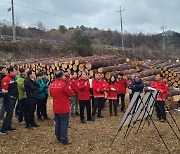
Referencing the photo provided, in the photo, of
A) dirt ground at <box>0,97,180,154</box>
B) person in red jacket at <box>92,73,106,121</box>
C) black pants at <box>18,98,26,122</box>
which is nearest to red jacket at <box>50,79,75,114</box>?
dirt ground at <box>0,97,180,154</box>

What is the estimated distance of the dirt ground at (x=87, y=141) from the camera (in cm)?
718

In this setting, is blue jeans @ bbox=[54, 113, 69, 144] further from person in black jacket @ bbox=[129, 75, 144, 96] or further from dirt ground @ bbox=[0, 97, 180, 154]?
person in black jacket @ bbox=[129, 75, 144, 96]

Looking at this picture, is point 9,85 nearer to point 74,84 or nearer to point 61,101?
point 61,101

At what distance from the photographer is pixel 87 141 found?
789 cm

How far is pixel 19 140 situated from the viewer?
312 inches

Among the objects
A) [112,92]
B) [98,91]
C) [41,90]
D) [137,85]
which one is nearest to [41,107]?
[41,90]

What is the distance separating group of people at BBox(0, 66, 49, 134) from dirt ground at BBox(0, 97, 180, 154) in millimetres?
359

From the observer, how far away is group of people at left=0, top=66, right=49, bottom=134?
8.32 meters

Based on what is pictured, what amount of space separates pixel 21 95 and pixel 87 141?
2.93 metres

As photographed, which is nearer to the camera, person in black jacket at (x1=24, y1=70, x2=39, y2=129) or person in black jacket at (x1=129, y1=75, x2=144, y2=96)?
person in black jacket at (x1=24, y1=70, x2=39, y2=129)

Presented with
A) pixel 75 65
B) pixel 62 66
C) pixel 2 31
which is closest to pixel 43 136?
pixel 75 65

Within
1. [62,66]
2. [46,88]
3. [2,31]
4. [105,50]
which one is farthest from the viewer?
[105,50]

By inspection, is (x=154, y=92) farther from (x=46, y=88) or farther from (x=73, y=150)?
(x=46, y=88)

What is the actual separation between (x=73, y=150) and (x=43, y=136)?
4.97ft
